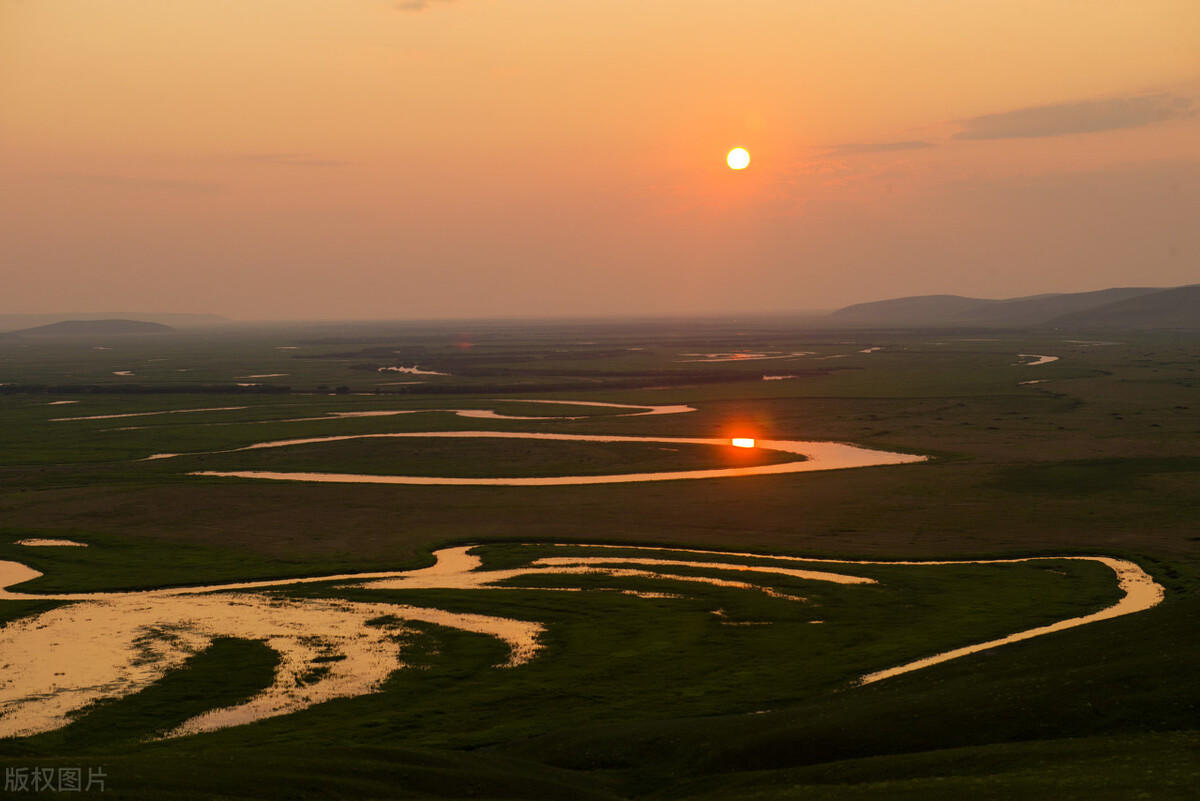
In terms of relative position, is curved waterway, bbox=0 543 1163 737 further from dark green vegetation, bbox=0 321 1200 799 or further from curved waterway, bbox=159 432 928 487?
curved waterway, bbox=159 432 928 487

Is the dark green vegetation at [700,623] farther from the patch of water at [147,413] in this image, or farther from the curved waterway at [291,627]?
the patch of water at [147,413]

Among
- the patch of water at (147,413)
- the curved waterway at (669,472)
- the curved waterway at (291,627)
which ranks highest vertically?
the patch of water at (147,413)

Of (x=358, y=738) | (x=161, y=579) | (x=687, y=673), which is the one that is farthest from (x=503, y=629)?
(x=161, y=579)

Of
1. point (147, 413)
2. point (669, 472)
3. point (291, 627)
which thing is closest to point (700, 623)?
point (291, 627)

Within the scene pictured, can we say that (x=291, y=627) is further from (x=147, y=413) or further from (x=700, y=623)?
(x=147, y=413)

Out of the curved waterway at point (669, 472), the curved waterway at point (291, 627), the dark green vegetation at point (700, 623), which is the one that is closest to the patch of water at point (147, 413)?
the dark green vegetation at point (700, 623)

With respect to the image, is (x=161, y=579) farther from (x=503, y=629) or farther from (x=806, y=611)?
(x=806, y=611)

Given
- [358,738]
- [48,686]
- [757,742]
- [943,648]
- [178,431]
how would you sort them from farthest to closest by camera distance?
[178,431], [943,648], [48,686], [358,738], [757,742]
